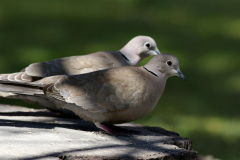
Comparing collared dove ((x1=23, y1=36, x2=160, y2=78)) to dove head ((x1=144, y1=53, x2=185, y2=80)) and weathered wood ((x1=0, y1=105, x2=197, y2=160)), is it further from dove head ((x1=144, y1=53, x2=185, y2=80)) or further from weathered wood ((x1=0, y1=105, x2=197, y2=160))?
dove head ((x1=144, y1=53, x2=185, y2=80))

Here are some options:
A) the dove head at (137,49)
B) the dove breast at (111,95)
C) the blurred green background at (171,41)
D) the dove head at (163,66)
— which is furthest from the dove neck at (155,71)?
the blurred green background at (171,41)

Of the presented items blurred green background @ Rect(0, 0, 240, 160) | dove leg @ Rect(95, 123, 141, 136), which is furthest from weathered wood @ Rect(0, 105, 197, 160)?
blurred green background @ Rect(0, 0, 240, 160)

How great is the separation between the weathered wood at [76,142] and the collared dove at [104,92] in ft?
0.70

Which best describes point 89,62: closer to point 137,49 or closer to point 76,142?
A: point 137,49

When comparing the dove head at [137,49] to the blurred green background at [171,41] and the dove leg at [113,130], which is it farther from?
the blurred green background at [171,41]

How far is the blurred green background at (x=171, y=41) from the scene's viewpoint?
18.1 feet

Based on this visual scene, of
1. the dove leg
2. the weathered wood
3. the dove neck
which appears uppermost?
the dove neck

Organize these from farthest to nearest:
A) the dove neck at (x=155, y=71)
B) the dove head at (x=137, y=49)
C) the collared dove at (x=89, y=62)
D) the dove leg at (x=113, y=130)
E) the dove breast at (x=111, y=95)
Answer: the dove head at (x=137, y=49), the collared dove at (x=89, y=62), the dove neck at (x=155, y=71), the dove leg at (x=113, y=130), the dove breast at (x=111, y=95)

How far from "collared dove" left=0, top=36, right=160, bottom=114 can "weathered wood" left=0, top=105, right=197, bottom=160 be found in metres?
0.46

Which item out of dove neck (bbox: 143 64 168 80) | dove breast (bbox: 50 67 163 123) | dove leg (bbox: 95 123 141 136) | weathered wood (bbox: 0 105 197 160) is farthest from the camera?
dove neck (bbox: 143 64 168 80)

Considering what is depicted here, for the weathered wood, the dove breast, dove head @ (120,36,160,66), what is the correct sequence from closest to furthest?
the weathered wood
the dove breast
dove head @ (120,36,160,66)

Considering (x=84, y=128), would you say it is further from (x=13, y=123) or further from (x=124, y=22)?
(x=124, y=22)

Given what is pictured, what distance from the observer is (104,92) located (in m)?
2.98

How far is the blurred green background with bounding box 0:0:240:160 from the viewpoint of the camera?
5.52 m
